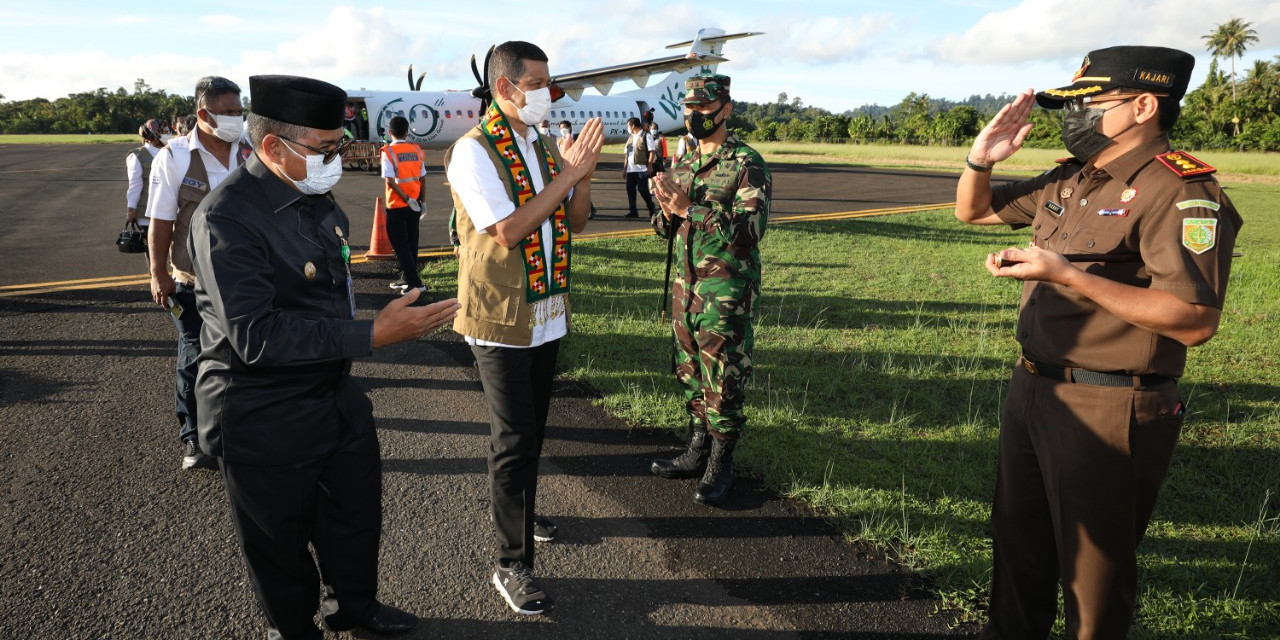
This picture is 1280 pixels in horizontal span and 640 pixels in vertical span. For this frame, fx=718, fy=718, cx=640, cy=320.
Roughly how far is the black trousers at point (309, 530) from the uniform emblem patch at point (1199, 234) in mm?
2915

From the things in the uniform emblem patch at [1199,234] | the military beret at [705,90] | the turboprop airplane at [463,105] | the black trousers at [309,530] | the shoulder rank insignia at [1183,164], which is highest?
the turboprop airplane at [463,105]

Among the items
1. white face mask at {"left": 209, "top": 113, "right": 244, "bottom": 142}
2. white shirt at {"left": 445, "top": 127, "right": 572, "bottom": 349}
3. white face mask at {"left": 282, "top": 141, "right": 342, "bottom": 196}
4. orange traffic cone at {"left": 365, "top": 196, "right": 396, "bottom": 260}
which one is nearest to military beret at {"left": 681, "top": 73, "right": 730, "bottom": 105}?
white shirt at {"left": 445, "top": 127, "right": 572, "bottom": 349}

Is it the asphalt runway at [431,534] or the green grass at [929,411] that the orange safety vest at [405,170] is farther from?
the asphalt runway at [431,534]

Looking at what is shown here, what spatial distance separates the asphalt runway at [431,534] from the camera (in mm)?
3154

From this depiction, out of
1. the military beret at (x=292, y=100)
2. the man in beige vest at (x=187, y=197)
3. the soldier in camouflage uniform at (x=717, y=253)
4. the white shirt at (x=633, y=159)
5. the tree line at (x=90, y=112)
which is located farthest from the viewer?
the tree line at (x=90, y=112)

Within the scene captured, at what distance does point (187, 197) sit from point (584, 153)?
2.79 meters

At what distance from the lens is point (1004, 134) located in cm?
288

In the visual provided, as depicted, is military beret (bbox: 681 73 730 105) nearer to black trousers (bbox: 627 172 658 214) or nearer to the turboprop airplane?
black trousers (bbox: 627 172 658 214)

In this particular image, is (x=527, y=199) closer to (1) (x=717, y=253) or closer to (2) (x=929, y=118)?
(1) (x=717, y=253)

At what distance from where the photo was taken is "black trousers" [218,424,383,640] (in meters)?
2.56

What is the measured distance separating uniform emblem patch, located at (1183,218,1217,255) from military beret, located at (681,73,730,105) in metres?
2.43

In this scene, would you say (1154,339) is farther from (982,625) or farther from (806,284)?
(806,284)

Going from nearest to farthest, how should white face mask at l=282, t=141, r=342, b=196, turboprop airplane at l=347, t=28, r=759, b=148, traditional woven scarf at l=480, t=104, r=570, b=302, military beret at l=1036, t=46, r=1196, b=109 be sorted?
military beret at l=1036, t=46, r=1196, b=109
white face mask at l=282, t=141, r=342, b=196
traditional woven scarf at l=480, t=104, r=570, b=302
turboprop airplane at l=347, t=28, r=759, b=148

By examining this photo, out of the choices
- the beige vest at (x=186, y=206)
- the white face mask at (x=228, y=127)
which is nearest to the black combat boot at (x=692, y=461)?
the beige vest at (x=186, y=206)
